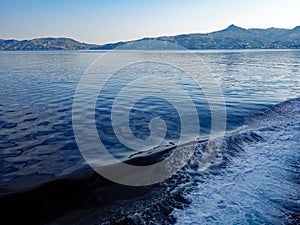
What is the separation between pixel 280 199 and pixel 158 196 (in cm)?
324

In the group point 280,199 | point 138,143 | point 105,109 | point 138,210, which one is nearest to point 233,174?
point 280,199

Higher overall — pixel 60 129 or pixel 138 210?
pixel 60 129

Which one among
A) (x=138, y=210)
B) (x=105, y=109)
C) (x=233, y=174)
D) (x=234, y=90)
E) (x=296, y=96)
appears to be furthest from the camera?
(x=234, y=90)

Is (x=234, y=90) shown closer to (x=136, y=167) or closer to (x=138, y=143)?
(x=138, y=143)

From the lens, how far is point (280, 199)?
20.4 feet

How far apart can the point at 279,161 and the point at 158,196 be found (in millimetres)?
4976

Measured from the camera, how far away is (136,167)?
820 cm

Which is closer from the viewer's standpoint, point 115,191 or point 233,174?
point 115,191

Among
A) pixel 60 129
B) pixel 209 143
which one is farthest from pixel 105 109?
pixel 209 143

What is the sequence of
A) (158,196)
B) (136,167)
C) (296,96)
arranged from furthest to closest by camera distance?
(296,96) → (136,167) → (158,196)

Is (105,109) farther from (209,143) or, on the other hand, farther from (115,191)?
(115,191)

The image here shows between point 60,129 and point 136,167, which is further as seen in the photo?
point 60,129

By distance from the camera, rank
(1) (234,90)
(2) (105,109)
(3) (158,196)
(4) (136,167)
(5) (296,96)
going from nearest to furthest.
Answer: (3) (158,196)
(4) (136,167)
(2) (105,109)
(5) (296,96)
(1) (234,90)

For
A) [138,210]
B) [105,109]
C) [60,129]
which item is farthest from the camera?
[105,109]
